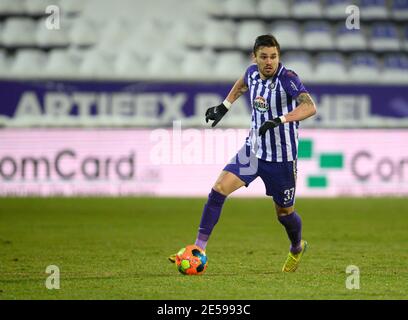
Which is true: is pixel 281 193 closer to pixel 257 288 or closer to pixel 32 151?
pixel 257 288

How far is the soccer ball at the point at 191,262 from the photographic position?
7.86m

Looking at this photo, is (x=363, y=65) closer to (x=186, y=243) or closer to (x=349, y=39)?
(x=349, y=39)

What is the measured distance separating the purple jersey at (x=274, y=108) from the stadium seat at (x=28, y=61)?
14.1 m

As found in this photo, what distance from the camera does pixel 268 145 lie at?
811 centimetres

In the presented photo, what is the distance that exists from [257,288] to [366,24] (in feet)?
58.4

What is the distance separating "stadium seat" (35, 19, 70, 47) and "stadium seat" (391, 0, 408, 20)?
796 centimetres

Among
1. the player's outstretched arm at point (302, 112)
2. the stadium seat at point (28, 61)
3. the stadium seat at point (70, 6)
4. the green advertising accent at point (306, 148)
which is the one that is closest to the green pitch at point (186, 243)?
the green advertising accent at point (306, 148)

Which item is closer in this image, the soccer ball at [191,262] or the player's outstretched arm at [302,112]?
the player's outstretched arm at [302,112]

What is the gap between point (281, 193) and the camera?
8.13 m

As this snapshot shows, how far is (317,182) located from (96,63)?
6295 mm

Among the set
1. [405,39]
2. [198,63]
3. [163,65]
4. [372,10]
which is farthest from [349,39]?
[163,65]

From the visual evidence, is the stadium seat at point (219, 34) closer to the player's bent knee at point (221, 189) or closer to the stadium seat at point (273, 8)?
the stadium seat at point (273, 8)

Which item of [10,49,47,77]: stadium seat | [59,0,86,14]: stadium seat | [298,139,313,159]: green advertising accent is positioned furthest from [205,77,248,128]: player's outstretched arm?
[59,0,86,14]: stadium seat
